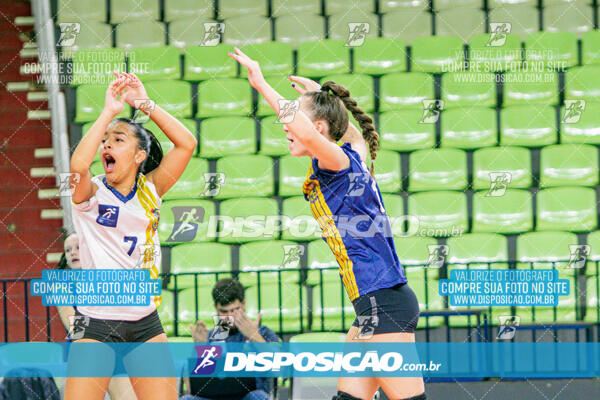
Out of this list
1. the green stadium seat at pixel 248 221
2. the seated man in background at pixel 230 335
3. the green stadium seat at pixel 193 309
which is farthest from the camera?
the green stadium seat at pixel 248 221

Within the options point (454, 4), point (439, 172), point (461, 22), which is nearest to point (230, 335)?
point (439, 172)

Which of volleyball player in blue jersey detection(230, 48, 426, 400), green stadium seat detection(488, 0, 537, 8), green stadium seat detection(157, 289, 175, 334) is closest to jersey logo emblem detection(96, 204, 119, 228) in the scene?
volleyball player in blue jersey detection(230, 48, 426, 400)

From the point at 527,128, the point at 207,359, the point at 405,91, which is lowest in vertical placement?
the point at 207,359

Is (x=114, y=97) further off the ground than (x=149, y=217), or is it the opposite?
(x=114, y=97)

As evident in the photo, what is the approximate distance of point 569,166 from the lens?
7258 mm

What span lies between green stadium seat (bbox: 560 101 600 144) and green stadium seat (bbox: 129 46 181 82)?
10.9ft

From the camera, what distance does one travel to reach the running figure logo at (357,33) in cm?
779

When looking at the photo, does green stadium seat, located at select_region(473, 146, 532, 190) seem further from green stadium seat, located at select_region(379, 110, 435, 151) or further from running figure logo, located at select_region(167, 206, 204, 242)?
running figure logo, located at select_region(167, 206, 204, 242)

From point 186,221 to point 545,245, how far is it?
2.75 m

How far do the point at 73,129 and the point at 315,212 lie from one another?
3956mm

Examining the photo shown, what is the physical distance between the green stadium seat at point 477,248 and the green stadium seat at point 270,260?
1145 millimetres

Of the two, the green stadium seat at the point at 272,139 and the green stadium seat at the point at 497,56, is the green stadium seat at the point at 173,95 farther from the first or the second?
the green stadium seat at the point at 497,56

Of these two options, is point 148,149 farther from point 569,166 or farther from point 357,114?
point 569,166

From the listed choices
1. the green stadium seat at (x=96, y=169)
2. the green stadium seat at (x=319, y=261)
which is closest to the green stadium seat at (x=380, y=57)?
the green stadium seat at (x=319, y=261)
